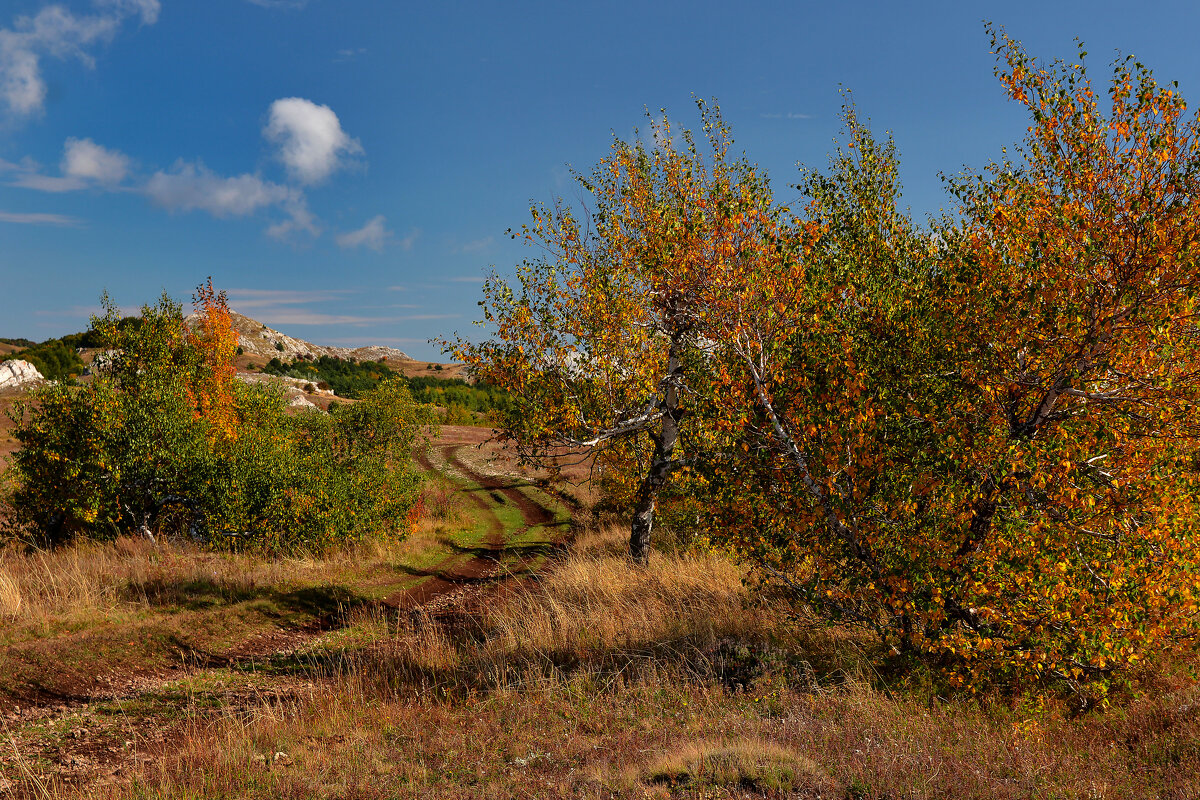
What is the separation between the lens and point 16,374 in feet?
281

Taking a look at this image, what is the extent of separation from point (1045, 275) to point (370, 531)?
2256cm

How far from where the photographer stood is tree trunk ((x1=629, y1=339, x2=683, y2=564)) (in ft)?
54.5

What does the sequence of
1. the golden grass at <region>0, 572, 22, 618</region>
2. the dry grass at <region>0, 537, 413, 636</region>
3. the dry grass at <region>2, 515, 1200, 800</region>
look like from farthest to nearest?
the dry grass at <region>0, 537, 413, 636</region> → the golden grass at <region>0, 572, 22, 618</region> → the dry grass at <region>2, 515, 1200, 800</region>

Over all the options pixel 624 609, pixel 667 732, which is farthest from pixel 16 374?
pixel 667 732

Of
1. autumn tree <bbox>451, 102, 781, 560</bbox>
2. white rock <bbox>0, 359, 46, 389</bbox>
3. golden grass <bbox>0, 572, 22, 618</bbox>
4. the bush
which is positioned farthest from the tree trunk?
white rock <bbox>0, 359, 46, 389</bbox>

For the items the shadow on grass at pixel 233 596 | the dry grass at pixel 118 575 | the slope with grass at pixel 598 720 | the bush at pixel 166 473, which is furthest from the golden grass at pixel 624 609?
the bush at pixel 166 473

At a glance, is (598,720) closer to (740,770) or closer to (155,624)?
(740,770)


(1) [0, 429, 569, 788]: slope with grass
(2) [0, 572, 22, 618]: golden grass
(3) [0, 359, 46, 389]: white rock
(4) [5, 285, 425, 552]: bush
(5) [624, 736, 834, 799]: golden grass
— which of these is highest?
(3) [0, 359, 46, 389]: white rock

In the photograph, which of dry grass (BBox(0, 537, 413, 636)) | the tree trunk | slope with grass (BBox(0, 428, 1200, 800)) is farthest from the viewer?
the tree trunk

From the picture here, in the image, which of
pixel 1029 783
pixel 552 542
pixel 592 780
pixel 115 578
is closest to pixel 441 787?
pixel 592 780

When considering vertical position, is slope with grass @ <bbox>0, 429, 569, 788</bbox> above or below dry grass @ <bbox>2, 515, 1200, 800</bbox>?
below

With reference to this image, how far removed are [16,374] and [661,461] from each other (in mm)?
105576

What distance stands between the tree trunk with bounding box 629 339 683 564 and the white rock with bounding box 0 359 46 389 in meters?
95.8

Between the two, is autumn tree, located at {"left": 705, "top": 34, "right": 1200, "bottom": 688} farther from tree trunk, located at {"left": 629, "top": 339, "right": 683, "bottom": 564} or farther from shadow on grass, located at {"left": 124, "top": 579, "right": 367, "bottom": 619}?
shadow on grass, located at {"left": 124, "top": 579, "right": 367, "bottom": 619}
